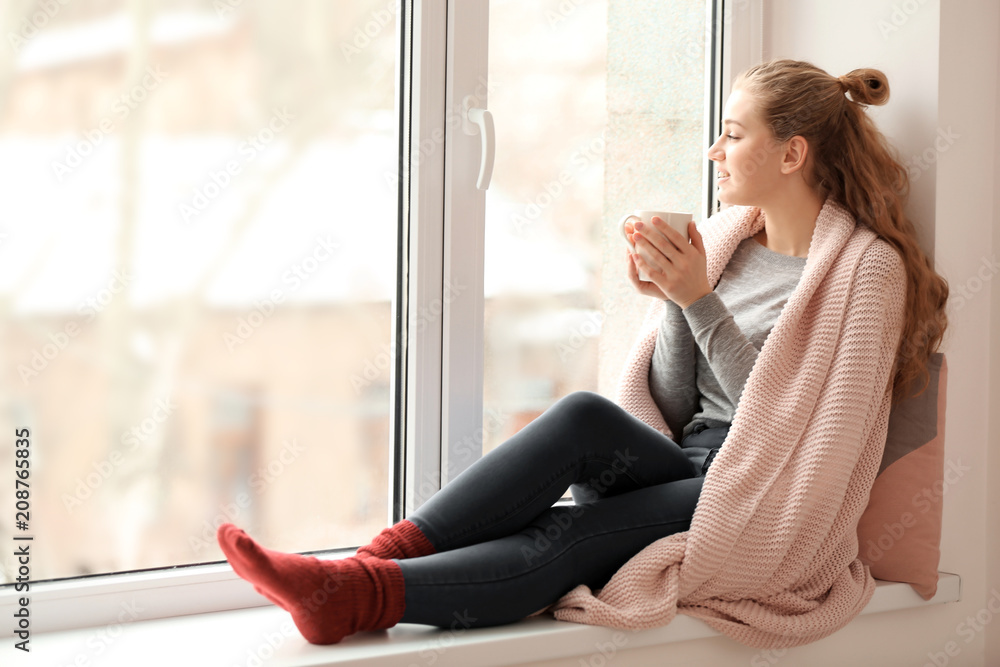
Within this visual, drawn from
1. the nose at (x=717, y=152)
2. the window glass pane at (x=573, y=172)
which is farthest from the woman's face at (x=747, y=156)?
the window glass pane at (x=573, y=172)

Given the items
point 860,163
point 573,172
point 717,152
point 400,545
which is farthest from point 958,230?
point 400,545

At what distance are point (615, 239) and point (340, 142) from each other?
0.57m

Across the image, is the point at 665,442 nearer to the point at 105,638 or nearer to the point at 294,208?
the point at 294,208

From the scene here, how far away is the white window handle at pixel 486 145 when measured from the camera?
149cm

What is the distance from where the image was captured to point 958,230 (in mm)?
1483

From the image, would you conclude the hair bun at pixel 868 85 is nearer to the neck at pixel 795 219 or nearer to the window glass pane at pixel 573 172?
the neck at pixel 795 219

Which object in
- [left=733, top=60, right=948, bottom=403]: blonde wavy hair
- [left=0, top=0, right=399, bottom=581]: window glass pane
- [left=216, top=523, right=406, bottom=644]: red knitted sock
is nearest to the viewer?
[left=216, top=523, right=406, bottom=644]: red knitted sock

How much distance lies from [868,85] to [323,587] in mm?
1196

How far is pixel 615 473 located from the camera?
1.29m

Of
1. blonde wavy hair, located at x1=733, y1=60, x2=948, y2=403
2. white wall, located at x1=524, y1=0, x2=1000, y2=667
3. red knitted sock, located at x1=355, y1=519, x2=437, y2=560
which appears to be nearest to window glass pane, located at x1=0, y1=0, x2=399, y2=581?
red knitted sock, located at x1=355, y1=519, x2=437, y2=560

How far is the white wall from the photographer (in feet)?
4.77

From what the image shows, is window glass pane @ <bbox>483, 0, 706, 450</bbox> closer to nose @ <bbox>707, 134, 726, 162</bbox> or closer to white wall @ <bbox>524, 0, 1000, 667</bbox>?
nose @ <bbox>707, 134, 726, 162</bbox>

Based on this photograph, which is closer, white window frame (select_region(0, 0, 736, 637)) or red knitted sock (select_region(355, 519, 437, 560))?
red knitted sock (select_region(355, 519, 437, 560))

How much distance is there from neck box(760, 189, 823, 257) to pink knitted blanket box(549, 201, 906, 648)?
75 mm
